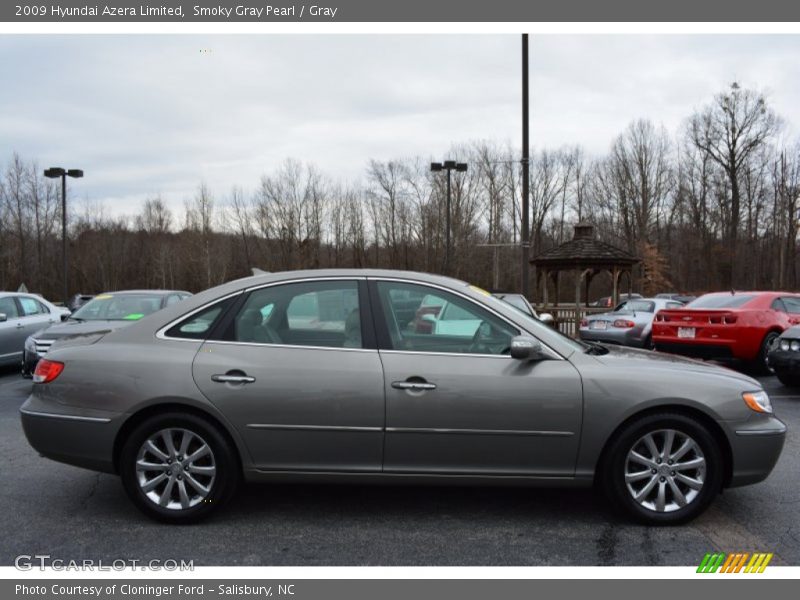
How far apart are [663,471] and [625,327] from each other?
36.6 ft

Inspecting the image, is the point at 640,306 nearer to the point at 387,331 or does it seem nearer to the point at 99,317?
the point at 99,317

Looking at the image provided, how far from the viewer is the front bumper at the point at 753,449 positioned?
3.88 meters

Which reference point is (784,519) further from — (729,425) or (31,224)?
(31,224)

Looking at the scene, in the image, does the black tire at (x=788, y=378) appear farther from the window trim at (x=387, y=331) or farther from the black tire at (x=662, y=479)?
the window trim at (x=387, y=331)

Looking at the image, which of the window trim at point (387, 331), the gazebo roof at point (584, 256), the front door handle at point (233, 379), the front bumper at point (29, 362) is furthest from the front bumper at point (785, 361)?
the gazebo roof at point (584, 256)

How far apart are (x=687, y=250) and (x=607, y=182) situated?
953cm

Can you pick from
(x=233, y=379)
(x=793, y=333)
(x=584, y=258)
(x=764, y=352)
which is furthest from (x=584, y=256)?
(x=233, y=379)

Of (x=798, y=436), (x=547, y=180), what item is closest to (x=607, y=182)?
(x=547, y=180)

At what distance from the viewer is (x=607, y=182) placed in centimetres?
5919

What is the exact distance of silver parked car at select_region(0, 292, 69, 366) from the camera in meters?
10.7

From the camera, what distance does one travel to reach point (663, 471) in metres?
3.89

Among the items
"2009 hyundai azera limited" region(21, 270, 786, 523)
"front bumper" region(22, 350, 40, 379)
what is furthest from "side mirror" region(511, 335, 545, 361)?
"front bumper" region(22, 350, 40, 379)

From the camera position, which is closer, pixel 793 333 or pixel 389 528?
pixel 389 528

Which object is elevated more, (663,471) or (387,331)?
(387,331)
